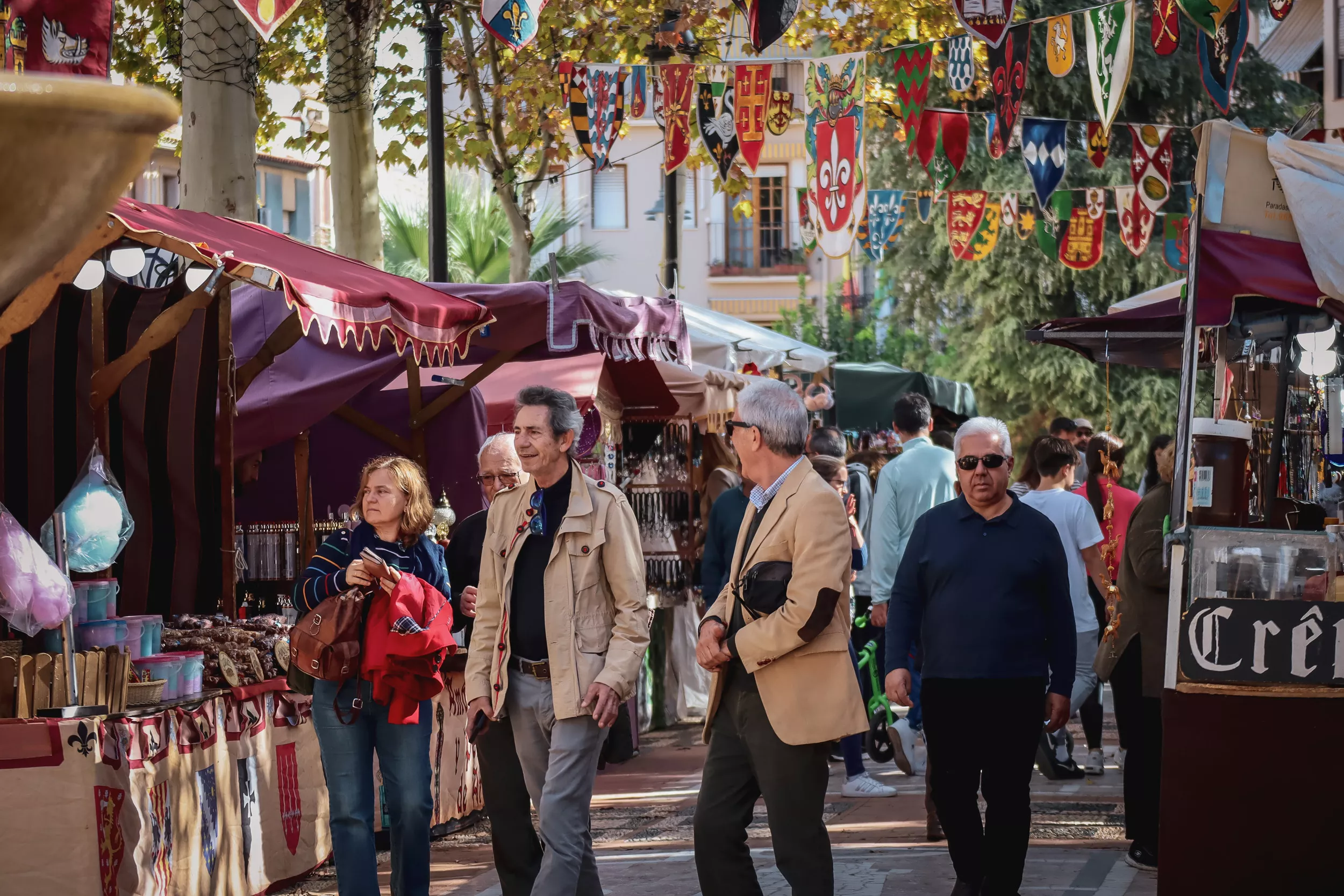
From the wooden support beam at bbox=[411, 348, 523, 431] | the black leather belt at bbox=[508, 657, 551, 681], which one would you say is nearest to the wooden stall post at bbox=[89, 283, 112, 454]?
the black leather belt at bbox=[508, 657, 551, 681]

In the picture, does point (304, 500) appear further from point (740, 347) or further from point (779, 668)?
point (740, 347)

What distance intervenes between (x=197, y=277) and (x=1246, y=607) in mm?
4704

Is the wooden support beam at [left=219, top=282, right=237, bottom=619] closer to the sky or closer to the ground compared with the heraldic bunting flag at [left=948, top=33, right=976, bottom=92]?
closer to the ground

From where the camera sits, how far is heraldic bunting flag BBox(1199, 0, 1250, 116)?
1071 centimetres

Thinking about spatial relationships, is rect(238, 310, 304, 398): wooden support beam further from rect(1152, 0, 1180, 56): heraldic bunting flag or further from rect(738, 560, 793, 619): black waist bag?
rect(1152, 0, 1180, 56): heraldic bunting flag

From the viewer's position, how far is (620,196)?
4538 centimetres

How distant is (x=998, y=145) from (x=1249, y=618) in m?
9.18

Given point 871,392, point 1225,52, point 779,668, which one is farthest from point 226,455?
point 871,392

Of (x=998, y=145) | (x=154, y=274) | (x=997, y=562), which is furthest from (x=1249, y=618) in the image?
(x=998, y=145)

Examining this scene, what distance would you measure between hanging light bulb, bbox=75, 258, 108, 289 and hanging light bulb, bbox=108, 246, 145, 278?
58 mm

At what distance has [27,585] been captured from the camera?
532cm

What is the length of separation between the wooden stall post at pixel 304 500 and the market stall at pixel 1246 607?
4692 millimetres

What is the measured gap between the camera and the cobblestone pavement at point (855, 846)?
679cm

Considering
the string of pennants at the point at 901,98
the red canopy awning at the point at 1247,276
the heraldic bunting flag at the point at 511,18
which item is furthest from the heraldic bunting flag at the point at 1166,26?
the red canopy awning at the point at 1247,276
